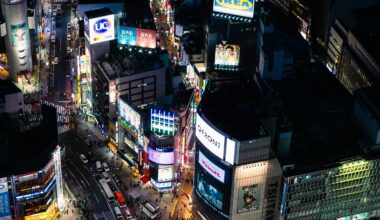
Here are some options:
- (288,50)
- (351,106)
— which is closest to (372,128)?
(351,106)

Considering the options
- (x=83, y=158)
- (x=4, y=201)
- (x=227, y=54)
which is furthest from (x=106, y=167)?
(x=227, y=54)

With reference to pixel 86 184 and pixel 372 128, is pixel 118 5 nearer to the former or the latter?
pixel 86 184

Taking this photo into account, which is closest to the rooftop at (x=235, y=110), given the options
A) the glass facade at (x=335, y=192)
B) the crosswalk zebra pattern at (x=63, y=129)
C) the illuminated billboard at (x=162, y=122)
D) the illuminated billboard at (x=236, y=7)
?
the illuminated billboard at (x=162, y=122)

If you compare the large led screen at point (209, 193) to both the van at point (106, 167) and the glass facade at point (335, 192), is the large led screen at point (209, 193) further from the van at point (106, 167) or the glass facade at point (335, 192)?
the van at point (106, 167)

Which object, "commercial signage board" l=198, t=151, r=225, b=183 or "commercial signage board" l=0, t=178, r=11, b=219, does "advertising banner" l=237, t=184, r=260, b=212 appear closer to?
"commercial signage board" l=198, t=151, r=225, b=183

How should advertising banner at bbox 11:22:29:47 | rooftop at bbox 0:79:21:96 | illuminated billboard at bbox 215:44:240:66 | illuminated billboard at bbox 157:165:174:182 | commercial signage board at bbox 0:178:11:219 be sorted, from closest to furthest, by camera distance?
1. commercial signage board at bbox 0:178:11:219
2. rooftop at bbox 0:79:21:96
3. illuminated billboard at bbox 157:165:174:182
4. illuminated billboard at bbox 215:44:240:66
5. advertising banner at bbox 11:22:29:47

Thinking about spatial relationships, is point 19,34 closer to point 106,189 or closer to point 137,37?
point 137,37

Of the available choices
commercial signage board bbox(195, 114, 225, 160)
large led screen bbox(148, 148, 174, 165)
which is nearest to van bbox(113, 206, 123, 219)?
large led screen bbox(148, 148, 174, 165)
